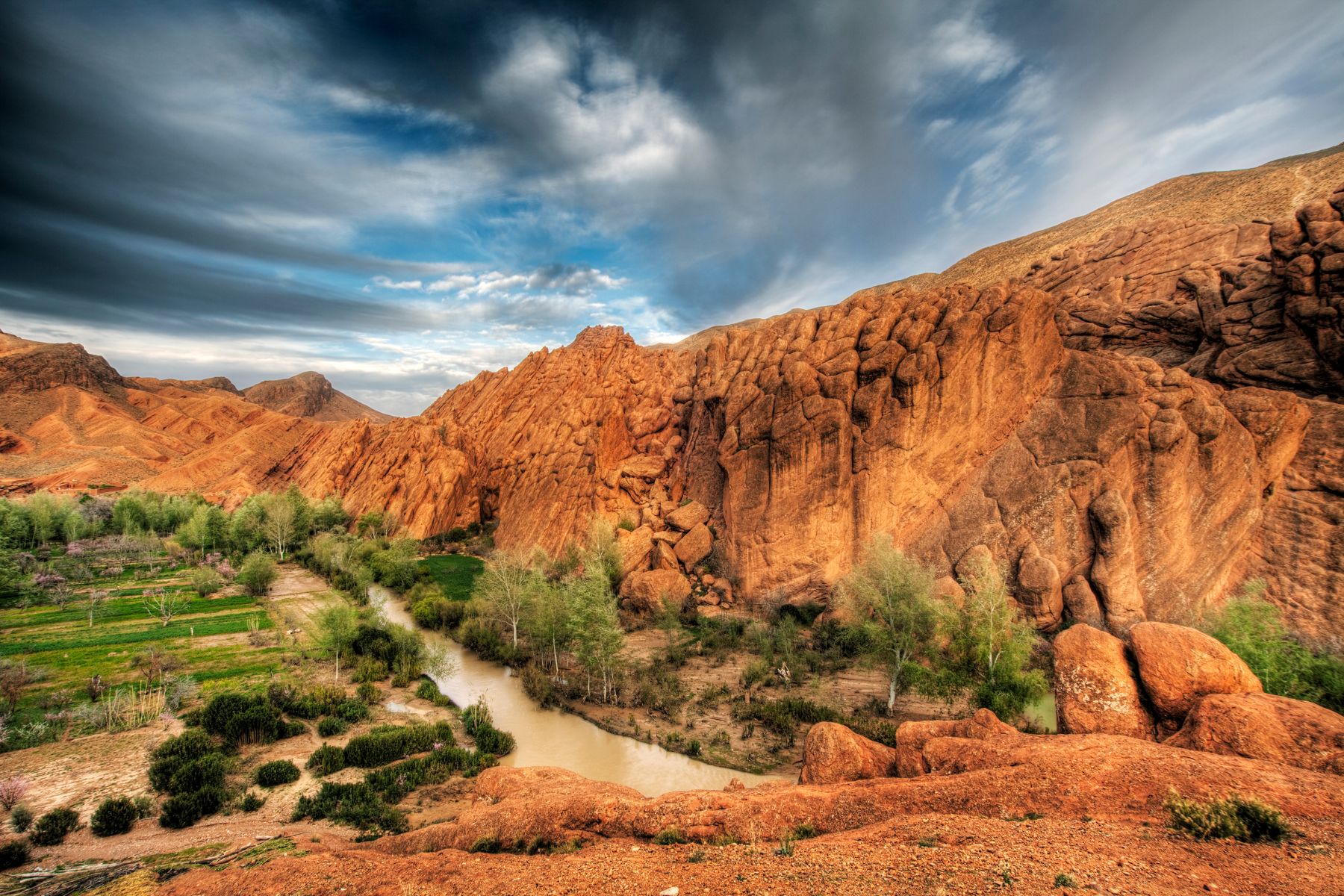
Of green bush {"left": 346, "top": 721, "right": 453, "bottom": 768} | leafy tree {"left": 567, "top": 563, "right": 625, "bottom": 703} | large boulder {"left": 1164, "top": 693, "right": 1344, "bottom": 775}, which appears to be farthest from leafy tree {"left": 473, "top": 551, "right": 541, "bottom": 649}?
large boulder {"left": 1164, "top": 693, "right": 1344, "bottom": 775}

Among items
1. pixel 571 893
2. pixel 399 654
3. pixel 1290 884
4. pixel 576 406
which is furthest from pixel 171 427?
pixel 1290 884

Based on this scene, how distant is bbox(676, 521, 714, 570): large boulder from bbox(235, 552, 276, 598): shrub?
123 ft

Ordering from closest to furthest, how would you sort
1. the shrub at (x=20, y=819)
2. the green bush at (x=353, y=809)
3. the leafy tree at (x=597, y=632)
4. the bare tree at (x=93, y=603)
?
the shrub at (x=20, y=819)
the green bush at (x=353, y=809)
the leafy tree at (x=597, y=632)
the bare tree at (x=93, y=603)

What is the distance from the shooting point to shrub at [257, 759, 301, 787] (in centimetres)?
1753

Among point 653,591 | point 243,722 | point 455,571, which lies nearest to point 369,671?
point 243,722

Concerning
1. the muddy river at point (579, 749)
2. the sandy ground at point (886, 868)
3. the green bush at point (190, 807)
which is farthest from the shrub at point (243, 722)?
the sandy ground at point (886, 868)

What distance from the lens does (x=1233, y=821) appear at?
7500mm

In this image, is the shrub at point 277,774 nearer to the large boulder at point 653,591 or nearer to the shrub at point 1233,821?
the large boulder at point 653,591

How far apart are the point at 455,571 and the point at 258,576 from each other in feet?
52.9

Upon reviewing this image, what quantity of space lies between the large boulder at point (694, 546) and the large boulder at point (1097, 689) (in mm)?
27674

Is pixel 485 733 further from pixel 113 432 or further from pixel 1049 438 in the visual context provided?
pixel 113 432

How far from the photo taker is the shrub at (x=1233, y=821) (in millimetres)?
7312

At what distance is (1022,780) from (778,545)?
84.2 feet

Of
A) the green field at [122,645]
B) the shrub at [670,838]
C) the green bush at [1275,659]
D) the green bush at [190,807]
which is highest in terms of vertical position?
the green bush at [1275,659]
